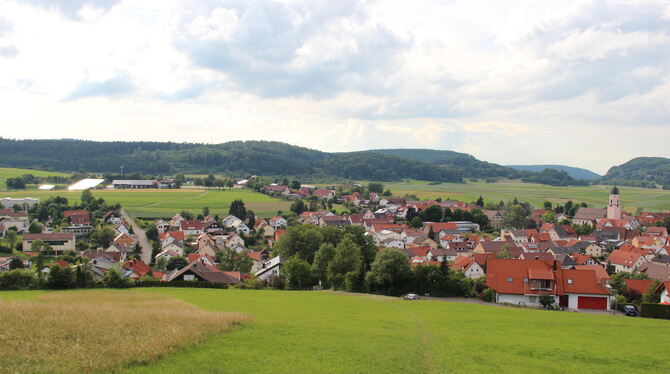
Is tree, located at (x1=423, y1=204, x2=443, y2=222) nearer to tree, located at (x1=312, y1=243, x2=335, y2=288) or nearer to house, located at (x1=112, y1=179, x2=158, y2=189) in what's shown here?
tree, located at (x1=312, y1=243, x2=335, y2=288)

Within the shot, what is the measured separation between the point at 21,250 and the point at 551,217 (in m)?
92.3

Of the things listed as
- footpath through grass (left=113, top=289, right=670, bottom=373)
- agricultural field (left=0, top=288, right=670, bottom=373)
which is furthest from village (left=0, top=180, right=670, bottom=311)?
footpath through grass (left=113, top=289, right=670, bottom=373)

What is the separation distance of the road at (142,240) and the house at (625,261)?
178 ft

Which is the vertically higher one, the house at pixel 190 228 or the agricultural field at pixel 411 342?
the agricultural field at pixel 411 342

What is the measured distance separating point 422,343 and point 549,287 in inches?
746

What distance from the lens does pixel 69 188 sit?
128m

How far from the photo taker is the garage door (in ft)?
105

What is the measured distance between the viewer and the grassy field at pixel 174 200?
10012 centimetres

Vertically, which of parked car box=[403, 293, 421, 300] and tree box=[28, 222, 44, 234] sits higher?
parked car box=[403, 293, 421, 300]

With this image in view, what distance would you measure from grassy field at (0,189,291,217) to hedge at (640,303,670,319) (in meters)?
76.8

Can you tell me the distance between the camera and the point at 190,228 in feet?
267

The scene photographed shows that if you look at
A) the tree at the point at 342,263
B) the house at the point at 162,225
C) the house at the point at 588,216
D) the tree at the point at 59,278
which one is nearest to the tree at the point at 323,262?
the tree at the point at 342,263

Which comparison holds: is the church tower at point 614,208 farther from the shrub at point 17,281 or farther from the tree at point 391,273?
the shrub at point 17,281

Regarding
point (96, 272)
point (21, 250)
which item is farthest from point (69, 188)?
point (96, 272)
